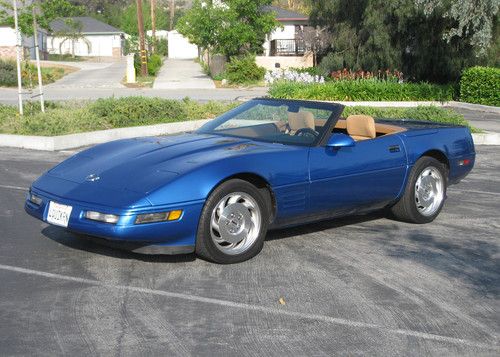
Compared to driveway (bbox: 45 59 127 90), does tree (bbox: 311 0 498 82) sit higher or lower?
higher

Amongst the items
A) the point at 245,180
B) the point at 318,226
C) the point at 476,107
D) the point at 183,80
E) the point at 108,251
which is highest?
the point at 245,180

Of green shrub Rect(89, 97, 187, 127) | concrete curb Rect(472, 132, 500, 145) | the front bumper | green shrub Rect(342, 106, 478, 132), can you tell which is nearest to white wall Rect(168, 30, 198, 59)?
green shrub Rect(89, 97, 187, 127)

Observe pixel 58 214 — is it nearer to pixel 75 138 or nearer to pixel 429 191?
pixel 429 191

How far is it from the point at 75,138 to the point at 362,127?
7.64 meters

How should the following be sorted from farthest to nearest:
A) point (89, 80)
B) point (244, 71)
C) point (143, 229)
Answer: point (89, 80), point (244, 71), point (143, 229)

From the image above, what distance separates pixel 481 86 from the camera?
26547 millimetres

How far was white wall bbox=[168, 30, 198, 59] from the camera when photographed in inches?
3059

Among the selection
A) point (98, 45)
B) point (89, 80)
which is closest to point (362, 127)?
point (89, 80)

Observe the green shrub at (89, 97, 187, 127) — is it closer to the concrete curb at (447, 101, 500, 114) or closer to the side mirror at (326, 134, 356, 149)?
the side mirror at (326, 134, 356, 149)

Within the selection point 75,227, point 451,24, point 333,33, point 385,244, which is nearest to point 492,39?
point 451,24

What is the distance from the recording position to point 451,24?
29984 mm

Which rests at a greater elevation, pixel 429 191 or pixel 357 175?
pixel 357 175

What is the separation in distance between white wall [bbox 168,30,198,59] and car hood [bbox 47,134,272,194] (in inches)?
2796

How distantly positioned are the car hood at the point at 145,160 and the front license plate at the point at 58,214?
288 millimetres
